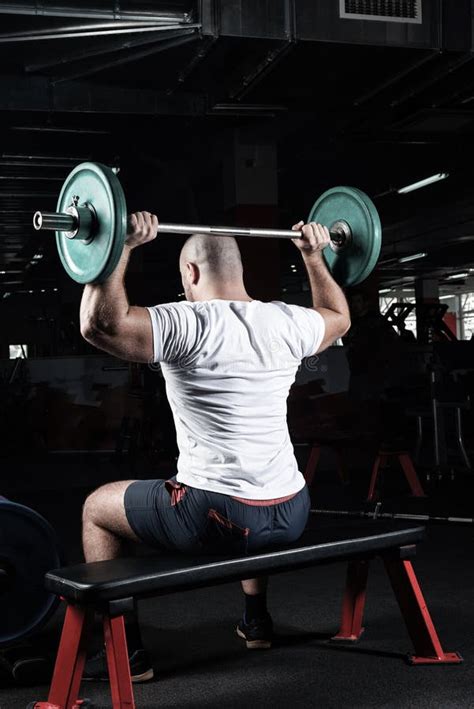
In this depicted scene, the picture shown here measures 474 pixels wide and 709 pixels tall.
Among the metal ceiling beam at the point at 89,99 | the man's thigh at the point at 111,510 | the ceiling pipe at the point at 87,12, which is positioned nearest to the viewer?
the man's thigh at the point at 111,510

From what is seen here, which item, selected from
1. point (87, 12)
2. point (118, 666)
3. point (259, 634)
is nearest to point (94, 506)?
point (118, 666)

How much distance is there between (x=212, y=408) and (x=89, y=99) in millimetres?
3594

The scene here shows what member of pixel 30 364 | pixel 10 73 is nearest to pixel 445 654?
pixel 10 73

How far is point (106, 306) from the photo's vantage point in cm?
154

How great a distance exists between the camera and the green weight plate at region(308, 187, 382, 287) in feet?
6.57

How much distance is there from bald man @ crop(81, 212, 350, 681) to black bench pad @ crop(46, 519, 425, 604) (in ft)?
0.17

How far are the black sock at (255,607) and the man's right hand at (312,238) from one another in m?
0.82

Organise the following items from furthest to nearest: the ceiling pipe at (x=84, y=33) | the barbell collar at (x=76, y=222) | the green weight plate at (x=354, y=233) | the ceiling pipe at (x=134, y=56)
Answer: the ceiling pipe at (x=134, y=56) < the ceiling pipe at (x=84, y=33) < the green weight plate at (x=354, y=233) < the barbell collar at (x=76, y=222)

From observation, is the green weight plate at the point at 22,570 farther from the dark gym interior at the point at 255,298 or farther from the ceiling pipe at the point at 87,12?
the ceiling pipe at the point at 87,12

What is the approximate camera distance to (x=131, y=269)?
289 inches

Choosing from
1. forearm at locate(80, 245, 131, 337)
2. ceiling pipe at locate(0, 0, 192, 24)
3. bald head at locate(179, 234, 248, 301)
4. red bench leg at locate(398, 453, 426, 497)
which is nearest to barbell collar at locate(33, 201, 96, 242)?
forearm at locate(80, 245, 131, 337)

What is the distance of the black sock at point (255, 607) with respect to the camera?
2016 mm

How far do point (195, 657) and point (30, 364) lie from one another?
4815 millimetres

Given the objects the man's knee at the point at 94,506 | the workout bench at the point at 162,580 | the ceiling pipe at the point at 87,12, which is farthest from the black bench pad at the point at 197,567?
the ceiling pipe at the point at 87,12
